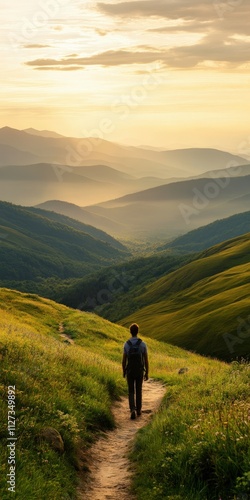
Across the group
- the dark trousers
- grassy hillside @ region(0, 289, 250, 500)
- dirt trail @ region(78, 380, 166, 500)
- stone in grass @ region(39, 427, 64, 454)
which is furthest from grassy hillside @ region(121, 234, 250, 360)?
stone in grass @ region(39, 427, 64, 454)

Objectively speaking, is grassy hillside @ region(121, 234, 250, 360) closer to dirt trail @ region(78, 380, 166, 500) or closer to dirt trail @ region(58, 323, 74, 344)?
dirt trail @ region(58, 323, 74, 344)

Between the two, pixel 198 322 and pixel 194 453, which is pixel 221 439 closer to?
pixel 194 453

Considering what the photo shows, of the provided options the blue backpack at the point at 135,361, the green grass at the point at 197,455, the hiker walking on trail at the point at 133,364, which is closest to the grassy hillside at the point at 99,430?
the green grass at the point at 197,455

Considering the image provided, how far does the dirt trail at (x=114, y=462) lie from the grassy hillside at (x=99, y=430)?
31 cm

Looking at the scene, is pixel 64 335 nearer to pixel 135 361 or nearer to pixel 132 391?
pixel 132 391

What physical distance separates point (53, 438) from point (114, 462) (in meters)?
2.55

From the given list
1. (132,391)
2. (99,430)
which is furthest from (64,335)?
(99,430)

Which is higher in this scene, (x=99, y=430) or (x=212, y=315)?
(x=212, y=315)

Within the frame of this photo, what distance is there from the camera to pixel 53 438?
11438 mm

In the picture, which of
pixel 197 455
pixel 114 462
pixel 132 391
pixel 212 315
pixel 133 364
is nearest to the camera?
pixel 197 455

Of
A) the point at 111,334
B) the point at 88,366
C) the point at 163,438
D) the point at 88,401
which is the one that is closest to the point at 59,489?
the point at 163,438

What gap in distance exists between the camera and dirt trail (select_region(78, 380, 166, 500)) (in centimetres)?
1089

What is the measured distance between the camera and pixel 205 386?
1705 cm

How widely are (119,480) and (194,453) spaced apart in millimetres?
2896
